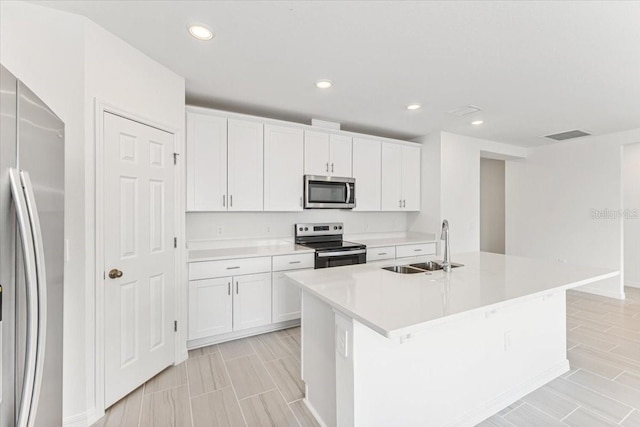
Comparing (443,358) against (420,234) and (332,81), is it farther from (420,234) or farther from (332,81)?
(420,234)

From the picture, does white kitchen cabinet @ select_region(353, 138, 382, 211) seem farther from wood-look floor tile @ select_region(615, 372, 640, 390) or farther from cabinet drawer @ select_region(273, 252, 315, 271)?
wood-look floor tile @ select_region(615, 372, 640, 390)

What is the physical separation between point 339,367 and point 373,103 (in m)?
2.67

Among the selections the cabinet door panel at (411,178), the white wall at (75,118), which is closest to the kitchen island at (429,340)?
the white wall at (75,118)

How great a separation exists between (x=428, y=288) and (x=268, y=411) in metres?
1.34

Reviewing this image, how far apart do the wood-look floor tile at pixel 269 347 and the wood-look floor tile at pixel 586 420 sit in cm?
207

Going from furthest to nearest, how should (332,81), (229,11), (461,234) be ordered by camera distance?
(461,234) < (332,81) < (229,11)

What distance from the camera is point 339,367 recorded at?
4.85 ft

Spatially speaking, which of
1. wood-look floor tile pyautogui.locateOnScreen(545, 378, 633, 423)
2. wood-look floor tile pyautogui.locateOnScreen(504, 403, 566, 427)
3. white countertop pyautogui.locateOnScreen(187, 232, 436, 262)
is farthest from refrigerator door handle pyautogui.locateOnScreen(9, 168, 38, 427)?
wood-look floor tile pyautogui.locateOnScreen(545, 378, 633, 423)

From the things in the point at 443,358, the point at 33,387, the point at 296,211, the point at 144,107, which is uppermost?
the point at 144,107

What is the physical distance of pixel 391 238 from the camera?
457 centimetres

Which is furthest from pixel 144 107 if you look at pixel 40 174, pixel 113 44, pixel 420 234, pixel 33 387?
pixel 420 234

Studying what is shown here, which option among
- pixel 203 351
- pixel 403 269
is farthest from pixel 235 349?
pixel 403 269

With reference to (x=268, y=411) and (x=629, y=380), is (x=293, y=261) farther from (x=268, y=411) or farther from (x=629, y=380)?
(x=629, y=380)

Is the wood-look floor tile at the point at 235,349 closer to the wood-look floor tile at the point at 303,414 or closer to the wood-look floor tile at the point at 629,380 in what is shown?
the wood-look floor tile at the point at 303,414
